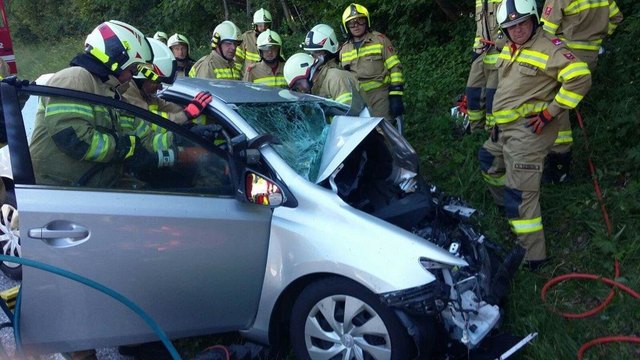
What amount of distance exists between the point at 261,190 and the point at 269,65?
3.70 metres

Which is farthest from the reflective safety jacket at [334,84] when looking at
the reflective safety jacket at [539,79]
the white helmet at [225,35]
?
the white helmet at [225,35]

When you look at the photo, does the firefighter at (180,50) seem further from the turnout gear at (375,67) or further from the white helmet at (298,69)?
the white helmet at (298,69)

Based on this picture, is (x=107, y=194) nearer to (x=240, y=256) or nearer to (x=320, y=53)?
(x=240, y=256)

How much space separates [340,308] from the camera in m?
2.93

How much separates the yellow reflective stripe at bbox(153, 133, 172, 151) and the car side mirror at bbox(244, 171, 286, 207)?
44 centimetres

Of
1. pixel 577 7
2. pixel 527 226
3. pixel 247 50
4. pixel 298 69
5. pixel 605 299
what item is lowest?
pixel 605 299

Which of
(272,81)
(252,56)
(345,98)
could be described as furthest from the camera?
(252,56)

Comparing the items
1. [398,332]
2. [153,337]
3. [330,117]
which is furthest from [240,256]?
[330,117]

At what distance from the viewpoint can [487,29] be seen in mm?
6047

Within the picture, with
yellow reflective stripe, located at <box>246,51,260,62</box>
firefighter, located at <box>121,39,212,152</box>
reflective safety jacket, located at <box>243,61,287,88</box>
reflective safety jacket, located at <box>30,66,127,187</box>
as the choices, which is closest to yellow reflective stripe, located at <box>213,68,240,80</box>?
reflective safety jacket, located at <box>243,61,287,88</box>

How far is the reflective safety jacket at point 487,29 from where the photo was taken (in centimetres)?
587

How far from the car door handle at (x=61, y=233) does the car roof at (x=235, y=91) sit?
3.98ft

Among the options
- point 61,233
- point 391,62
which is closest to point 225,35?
point 391,62

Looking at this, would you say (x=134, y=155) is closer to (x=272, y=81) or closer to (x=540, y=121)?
(x=540, y=121)
